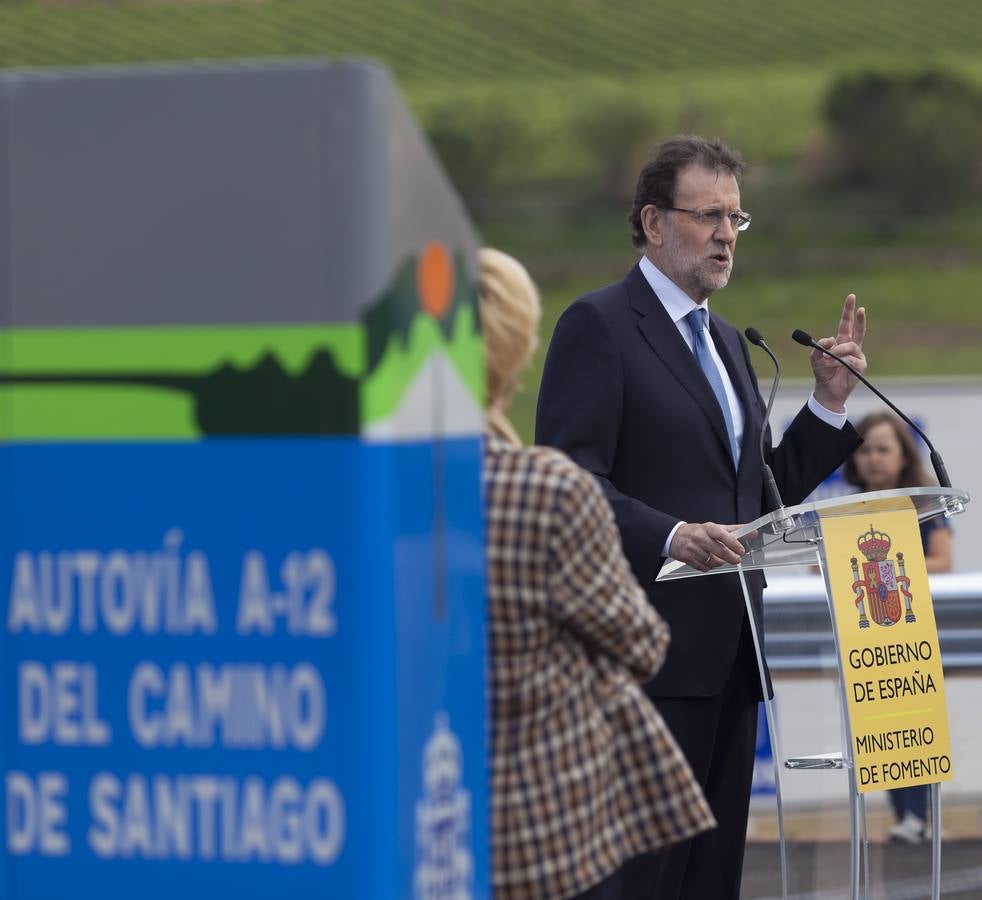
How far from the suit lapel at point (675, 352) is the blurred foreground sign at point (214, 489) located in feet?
5.73

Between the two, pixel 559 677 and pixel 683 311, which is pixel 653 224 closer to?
pixel 683 311

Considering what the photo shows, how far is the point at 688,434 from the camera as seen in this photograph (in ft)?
12.1

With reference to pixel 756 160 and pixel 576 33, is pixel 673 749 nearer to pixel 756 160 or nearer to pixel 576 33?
pixel 756 160

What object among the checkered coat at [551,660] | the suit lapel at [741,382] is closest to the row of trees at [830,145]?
the suit lapel at [741,382]

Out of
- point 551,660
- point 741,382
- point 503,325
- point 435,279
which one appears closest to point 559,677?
point 551,660

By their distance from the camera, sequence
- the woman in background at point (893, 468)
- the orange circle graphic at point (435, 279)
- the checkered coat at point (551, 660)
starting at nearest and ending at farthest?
1. the orange circle graphic at point (435, 279)
2. the checkered coat at point (551, 660)
3. the woman in background at point (893, 468)

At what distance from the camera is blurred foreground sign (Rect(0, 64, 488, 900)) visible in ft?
6.24

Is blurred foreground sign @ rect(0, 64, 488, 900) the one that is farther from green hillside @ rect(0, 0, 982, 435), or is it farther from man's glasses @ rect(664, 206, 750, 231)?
green hillside @ rect(0, 0, 982, 435)

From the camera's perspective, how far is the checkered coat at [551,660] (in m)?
2.39

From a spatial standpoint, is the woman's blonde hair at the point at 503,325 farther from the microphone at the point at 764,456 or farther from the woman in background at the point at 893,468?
Result: the woman in background at the point at 893,468

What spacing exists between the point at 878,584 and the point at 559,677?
1.23 metres

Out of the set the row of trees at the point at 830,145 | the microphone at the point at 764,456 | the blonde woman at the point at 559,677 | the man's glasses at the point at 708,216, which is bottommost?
the blonde woman at the point at 559,677

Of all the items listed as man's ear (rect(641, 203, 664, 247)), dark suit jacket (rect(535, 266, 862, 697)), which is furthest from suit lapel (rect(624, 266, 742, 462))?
man's ear (rect(641, 203, 664, 247))

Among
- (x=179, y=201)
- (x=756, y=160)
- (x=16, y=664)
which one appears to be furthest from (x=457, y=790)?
(x=756, y=160)
